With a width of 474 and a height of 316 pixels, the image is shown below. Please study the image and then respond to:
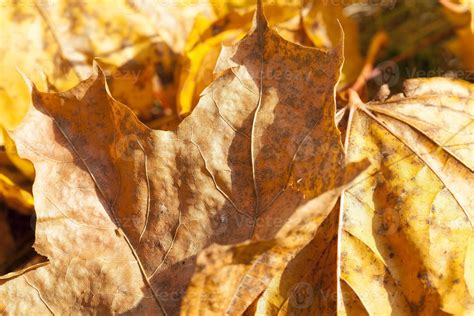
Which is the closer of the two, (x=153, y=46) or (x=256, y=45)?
(x=256, y=45)

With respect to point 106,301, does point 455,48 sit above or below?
above

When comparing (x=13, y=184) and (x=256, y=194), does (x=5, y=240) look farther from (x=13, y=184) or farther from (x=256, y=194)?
(x=256, y=194)

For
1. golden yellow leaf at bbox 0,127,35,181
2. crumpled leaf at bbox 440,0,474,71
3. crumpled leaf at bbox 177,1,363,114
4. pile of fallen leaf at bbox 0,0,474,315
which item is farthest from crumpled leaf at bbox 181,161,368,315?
crumpled leaf at bbox 440,0,474,71

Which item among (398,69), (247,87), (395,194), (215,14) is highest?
(215,14)

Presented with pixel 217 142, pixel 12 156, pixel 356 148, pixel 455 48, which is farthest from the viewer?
pixel 455 48

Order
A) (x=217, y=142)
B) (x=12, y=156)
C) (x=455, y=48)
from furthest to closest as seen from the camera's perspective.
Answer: (x=455, y=48) → (x=12, y=156) → (x=217, y=142)

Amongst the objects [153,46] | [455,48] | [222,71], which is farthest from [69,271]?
[455,48]

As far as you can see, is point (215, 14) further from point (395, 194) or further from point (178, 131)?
point (395, 194)

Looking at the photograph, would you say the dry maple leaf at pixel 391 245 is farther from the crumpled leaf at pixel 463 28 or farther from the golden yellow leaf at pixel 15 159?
the golden yellow leaf at pixel 15 159
